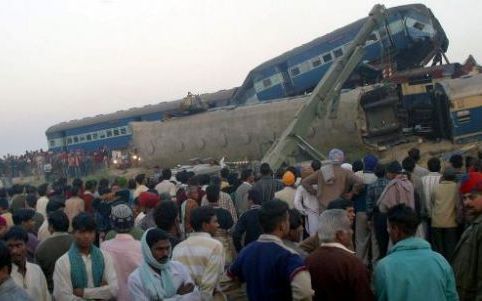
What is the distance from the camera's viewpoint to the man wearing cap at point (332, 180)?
7.98 meters

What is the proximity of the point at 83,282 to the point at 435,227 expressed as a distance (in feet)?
15.3

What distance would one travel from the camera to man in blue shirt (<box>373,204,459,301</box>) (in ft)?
12.2

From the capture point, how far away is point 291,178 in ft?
28.3

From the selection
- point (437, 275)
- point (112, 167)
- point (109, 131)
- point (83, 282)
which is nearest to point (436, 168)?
point (437, 275)

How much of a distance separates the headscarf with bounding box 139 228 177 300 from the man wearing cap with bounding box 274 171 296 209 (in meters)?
4.28

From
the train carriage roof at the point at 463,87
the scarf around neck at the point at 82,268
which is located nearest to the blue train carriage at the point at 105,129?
the train carriage roof at the point at 463,87

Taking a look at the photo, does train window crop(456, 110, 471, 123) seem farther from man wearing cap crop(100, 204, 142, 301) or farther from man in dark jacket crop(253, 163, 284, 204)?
man wearing cap crop(100, 204, 142, 301)

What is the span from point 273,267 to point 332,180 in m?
4.32

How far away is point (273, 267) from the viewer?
3.80 metres

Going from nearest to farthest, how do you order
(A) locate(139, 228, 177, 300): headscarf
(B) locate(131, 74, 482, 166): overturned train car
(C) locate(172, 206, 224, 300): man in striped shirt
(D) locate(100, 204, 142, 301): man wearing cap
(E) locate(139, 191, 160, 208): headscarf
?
1. (A) locate(139, 228, 177, 300): headscarf
2. (C) locate(172, 206, 224, 300): man in striped shirt
3. (D) locate(100, 204, 142, 301): man wearing cap
4. (E) locate(139, 191, 160, 208): headscarf
5. (B) locate(131, 74, 482, 166): overturned train car

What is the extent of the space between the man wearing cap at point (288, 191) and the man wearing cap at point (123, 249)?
340cm

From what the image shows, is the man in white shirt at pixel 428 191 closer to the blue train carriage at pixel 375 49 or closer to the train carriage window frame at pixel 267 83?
the blue train carriage at pixel 375 49

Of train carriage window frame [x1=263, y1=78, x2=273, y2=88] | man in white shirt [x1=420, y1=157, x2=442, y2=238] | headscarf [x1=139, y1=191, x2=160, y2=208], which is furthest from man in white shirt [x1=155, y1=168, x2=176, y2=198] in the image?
train carriage window frame [x1=263, y1=78, x2=273, y2=88]

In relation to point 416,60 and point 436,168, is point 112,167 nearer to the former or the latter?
point 416,60
